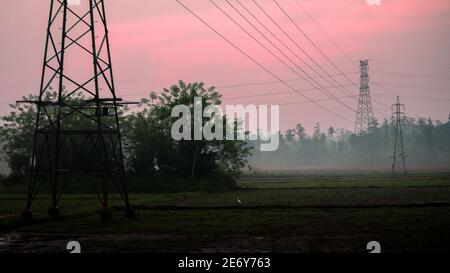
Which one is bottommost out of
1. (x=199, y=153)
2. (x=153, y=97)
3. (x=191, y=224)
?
(x=191, y=224)

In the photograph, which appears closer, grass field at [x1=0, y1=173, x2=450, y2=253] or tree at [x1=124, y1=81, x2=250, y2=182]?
grass field at [x1=0, y1=173, x2=450, y2=253]

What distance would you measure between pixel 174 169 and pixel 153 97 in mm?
13798

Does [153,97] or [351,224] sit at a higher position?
[153,97]

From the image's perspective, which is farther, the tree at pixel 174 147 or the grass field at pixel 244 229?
the tree at pixel 174 147

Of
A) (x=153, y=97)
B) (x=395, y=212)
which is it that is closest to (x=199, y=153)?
(x=153, y=97)

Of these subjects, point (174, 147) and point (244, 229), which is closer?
point (244, 229)

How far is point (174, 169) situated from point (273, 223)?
4015cm

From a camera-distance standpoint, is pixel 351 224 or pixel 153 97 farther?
pixel 153 97
